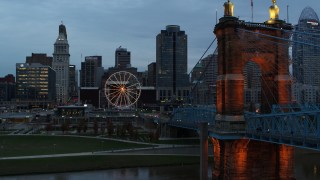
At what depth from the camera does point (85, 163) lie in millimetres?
68375

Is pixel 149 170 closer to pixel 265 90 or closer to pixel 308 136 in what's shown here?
pixel 265 90

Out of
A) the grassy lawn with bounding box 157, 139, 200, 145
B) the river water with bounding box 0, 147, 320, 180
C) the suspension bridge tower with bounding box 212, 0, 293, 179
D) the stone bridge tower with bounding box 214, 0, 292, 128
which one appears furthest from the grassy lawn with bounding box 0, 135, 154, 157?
the stone bridge tower with bounding box 214, 0, 292, 128

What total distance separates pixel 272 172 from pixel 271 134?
11347mm

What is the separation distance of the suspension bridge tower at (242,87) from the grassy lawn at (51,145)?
3719 centimetres

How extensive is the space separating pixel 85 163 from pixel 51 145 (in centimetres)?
2389

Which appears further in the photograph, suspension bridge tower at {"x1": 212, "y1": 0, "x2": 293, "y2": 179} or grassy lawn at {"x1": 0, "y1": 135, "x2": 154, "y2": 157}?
grassy lawn at {"x1": 0, "y1": 135, "x2": 154, "y2": 157}

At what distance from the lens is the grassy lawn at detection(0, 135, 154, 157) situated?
79812 millimetres

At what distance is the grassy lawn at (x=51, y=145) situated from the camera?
79.8 m

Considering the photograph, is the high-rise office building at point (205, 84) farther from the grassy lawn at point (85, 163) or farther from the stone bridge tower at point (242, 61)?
the grassy lawn at point (85, 163)

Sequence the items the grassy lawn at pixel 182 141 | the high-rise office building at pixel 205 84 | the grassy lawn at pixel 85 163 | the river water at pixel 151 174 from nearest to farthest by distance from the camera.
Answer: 1. the river water at pixel 151 174
2. the grassy lawn at pixel 85 163
3. the high-rise office building at pixel 205 84
4. the grassy lawn at pixel 182 141

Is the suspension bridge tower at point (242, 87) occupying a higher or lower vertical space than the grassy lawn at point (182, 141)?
higher

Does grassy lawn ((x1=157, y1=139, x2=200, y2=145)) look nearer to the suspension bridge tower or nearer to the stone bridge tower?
the stone bridge tower

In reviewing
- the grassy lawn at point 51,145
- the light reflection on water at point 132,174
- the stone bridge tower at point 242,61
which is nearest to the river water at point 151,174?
the light reflection on water at point 132,174

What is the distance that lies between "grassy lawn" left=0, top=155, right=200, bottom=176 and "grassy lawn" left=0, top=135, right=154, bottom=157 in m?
9.03
